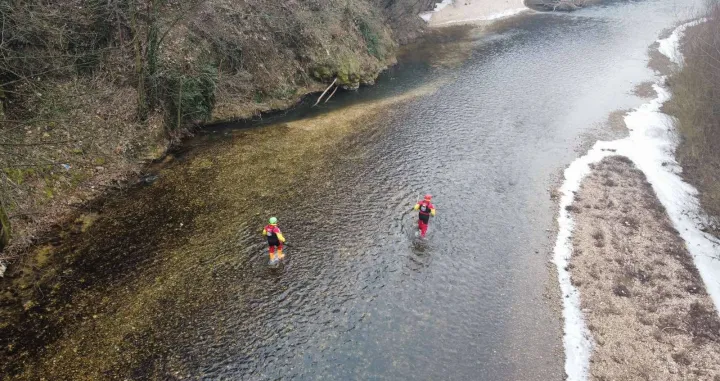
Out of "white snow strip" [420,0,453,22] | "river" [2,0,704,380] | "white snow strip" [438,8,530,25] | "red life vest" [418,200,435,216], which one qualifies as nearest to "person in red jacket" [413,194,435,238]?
"red life vest" [418,200,435,216]

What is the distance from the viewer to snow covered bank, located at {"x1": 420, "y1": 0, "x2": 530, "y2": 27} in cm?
6931

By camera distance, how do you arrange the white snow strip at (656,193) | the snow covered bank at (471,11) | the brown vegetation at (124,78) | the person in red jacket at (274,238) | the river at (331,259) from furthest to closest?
the snow covered bank at (471,11) < the brown vegetation at (124,78) < the person in red jacket at (274,238) < the white snow strip at (656,193) < the river at (331,259)

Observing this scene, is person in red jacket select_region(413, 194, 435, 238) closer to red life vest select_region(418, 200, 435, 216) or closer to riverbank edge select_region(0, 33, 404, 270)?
red life vest select_region(418, 200, 435, 216)

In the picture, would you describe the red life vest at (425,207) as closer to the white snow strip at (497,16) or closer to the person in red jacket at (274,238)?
the person in red jacket at (274,238)

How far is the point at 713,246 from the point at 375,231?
711 inches

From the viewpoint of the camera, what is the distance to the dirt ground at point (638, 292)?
15852 millimetres

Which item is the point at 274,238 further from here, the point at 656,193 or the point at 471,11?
the point at 471,11

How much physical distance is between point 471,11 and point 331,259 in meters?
66.9

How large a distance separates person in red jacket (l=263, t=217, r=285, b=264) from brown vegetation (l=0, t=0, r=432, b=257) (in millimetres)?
8112

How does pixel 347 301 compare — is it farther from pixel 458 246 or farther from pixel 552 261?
pixel 552 261

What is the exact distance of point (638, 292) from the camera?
19.0 metres

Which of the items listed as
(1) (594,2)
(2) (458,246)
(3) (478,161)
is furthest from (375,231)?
(1) (594,2)

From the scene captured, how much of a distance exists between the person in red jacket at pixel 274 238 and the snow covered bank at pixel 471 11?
57.8 metres

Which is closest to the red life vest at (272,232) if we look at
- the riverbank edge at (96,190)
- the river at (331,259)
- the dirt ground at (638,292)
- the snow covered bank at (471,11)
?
the river at (331,259)
